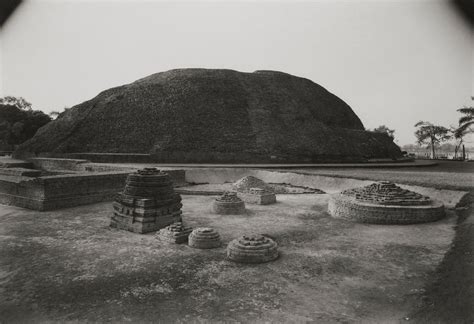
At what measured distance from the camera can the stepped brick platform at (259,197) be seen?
9.88m

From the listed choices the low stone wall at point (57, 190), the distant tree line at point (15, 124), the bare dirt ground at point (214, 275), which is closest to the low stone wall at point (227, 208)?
the bare dirt ground at point (214, 275)

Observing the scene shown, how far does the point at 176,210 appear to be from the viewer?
730 cm

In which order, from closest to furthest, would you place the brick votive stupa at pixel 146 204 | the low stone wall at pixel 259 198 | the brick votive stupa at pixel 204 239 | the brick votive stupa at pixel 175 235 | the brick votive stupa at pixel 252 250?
the brick votive stupa at pixel 252 250
the brick votive stupa at pixel 204 239
the brick votive stupa at pixel 175 235
the brick votive stupa at pixel 146 204
the low stone wall at pixel 259 198

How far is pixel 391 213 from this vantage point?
7449 millimetres

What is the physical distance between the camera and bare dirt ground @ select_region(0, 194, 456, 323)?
3432 millimetres

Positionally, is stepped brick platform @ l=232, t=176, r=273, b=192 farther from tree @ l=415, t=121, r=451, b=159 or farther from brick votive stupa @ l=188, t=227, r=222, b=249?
tree @ l=415, t=121, r=451, b=159

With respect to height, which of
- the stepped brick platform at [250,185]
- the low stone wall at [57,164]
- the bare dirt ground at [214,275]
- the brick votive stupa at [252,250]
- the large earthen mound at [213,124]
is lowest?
the bare dirt ground at [214,275]

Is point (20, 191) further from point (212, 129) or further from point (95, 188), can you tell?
point (212, 129)

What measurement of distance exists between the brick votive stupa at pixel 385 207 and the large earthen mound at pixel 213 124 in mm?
17511

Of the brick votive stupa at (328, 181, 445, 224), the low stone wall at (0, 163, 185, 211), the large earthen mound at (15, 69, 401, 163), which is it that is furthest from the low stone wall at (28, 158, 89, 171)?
the brick votive stupa at (328, 181, 445, 224)

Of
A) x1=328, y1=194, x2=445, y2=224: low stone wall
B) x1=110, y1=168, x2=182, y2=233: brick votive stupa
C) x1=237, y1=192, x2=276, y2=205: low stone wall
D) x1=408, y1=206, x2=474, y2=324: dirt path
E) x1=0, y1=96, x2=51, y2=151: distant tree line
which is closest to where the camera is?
x1=408, y1=206, x2=474, y2=324: dirt path

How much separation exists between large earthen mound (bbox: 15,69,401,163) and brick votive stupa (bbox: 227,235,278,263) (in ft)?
68.5

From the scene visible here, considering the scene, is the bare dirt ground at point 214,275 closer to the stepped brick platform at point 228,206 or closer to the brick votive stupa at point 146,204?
the brick votive stupa at point 146,204

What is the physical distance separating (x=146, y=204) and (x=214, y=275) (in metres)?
2.86
